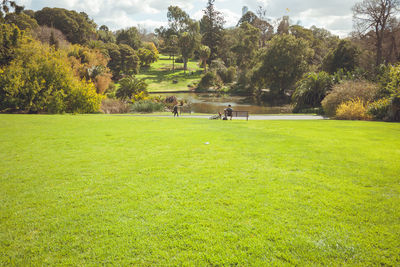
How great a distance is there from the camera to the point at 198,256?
2.91 m

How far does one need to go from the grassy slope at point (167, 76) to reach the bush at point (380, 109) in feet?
151

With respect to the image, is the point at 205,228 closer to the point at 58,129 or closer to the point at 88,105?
the point at 58,129

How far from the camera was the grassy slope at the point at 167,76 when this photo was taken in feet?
197

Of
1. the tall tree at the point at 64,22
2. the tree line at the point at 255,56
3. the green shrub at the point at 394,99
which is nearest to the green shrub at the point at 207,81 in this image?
the tree line at the point at 255,56

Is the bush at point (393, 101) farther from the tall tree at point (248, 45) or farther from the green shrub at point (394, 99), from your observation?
the tall tree at point (248, 45)

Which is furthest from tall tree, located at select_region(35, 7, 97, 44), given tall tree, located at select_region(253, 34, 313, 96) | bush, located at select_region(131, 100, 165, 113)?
tall tree, located at select_region(253, 34, 313, 96)

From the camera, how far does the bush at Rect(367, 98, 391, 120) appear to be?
1633cm

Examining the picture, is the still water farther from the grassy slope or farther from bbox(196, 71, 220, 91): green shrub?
the grassy slope

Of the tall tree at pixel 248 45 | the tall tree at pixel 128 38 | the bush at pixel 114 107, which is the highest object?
the tall tree at pixel 128 38

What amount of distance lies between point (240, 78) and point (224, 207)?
53480 mm

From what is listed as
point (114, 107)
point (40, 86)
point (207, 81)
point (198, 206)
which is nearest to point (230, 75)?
point (207, 81)

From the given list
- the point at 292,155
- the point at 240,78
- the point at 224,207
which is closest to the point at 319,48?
the point at 240,78

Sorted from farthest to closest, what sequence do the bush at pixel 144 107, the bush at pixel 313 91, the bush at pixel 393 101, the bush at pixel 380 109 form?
the bush at pixel 313 91 < the bush at pixel 144 107 < the bush at pixel 380 109 < the bush at pixel 393 101

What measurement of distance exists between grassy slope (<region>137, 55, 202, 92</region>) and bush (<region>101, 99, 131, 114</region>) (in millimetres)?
32406
